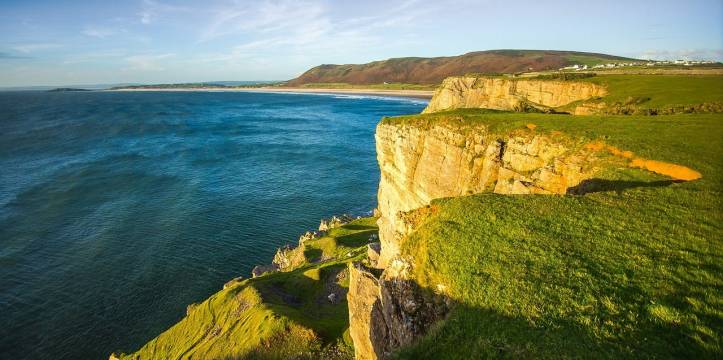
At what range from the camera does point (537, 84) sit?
2124 inches

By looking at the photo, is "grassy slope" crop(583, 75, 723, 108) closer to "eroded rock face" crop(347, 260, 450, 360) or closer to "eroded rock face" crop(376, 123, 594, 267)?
"eroded rock face" crop(376, 123, 594, 267)

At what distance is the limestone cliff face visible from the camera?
46531 mm

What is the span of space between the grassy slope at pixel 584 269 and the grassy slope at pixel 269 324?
15.1 m

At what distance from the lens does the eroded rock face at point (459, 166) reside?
70.3ft

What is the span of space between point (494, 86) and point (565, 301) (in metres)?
65.2

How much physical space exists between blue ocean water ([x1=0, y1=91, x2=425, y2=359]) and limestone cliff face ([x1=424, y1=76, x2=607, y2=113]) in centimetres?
2478

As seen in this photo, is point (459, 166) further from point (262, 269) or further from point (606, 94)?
point (262, 269)

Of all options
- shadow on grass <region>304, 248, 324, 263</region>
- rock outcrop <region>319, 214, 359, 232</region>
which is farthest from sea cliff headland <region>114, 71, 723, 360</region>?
rock outcrop <region>319, 214, 359, 232</region>

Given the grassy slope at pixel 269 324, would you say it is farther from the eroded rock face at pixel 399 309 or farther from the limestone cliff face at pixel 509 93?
the limestone cliff face at pixel 509 93

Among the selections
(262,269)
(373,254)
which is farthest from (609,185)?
(262,269)

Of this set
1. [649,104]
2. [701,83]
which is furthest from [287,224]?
[701,83]

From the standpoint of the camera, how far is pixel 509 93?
61.2m

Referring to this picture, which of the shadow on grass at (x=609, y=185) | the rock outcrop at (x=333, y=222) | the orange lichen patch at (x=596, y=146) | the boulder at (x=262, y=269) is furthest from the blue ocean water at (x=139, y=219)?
the orange lichen patch at (x=596, y=146)

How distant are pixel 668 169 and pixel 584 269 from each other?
36.7 feet
